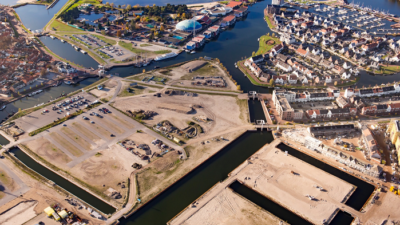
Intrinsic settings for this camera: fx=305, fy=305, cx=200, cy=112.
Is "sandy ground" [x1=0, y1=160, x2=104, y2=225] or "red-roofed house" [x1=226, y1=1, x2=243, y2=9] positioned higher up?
"red-roofed house" [x1=226, y1=1, x2=243, y2=9]

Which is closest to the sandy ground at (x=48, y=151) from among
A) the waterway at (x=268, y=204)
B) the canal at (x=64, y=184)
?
the canal at (x=64, y=184)

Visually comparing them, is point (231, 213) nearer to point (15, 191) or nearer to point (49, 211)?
point (49, 211)

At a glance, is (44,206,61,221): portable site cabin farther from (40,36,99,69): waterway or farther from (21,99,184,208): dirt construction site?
(40,36,99,69): waterway

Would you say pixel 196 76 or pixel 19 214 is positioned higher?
pixel 196 76

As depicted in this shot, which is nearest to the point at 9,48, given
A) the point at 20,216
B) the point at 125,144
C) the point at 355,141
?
the point at 125,144

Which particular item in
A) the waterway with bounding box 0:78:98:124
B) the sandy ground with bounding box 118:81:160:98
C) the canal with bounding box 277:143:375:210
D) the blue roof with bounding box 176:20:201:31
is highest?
the blue roof with bounding box 176:20:201:31

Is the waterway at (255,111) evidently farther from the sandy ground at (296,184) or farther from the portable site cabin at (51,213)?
the portable site cabin at (51,213)

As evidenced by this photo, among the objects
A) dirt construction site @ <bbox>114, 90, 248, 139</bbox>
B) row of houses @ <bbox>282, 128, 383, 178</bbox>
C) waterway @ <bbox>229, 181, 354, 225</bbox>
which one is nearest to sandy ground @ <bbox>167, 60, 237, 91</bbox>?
dirt construction site @ <bbox>114, 90, 248, 139</bbox>

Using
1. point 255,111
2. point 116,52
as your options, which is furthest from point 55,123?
point 255,111
